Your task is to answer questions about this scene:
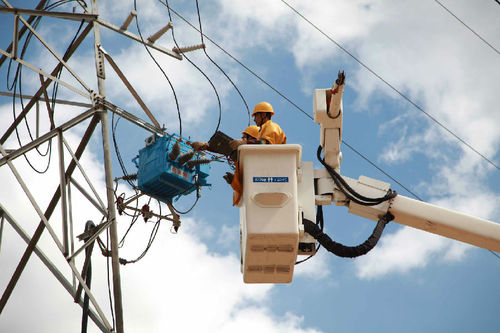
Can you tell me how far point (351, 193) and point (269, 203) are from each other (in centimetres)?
102

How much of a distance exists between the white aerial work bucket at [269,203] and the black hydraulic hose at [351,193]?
1.89 feet

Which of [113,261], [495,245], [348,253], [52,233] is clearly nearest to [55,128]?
[52,233]

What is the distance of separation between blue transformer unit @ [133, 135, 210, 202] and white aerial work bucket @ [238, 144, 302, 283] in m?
3.40

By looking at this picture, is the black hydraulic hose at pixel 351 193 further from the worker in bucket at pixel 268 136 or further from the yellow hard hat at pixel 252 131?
the yellow hard hat at pixel 252 131

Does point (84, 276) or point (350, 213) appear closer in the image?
point (350, 213)

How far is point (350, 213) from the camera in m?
6.65

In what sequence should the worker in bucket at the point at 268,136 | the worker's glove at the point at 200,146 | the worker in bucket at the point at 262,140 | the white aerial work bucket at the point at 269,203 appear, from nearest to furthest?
the white aerial work bucket at the point at 269,203 → the worker in bucket at the point at 262,140 → the worker in bucket at the point at 268,136 → the worker's glove at the point at 200,146

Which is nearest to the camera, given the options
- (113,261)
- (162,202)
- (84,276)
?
(113,261)

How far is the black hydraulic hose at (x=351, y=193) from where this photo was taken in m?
6.47

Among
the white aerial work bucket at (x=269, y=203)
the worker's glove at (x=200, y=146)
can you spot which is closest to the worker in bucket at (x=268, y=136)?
the white aerial work bucket at (x=269, y=203)

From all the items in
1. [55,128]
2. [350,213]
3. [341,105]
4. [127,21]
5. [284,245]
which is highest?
[127,21]

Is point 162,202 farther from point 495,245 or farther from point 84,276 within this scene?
point 495,245

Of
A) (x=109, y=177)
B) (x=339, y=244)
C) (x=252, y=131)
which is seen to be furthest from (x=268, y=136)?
(x=109, y=177)

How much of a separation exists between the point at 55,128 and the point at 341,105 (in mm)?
3935
